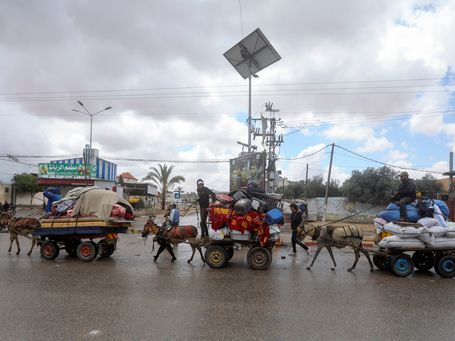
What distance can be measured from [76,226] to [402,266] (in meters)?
8.51

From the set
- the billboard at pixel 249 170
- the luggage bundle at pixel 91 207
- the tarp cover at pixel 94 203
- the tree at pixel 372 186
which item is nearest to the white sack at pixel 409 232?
the luggage bundle at pixel 91 207

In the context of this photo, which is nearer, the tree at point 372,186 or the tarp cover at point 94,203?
the tarp cover at point 94,203

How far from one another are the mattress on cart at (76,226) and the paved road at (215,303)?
99 cm

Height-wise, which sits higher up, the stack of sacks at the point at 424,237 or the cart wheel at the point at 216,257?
the stack of sacks at the point at 424,237

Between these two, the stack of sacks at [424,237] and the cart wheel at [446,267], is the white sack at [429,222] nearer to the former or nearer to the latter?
the stack of sacks at [424,237]

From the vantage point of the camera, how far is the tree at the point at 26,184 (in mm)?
47188

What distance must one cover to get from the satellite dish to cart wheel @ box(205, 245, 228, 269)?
14060 millimetres

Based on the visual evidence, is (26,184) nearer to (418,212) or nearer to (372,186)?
(372,186)

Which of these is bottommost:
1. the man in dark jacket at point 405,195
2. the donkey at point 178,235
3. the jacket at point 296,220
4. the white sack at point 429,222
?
the donkey at point 178,235

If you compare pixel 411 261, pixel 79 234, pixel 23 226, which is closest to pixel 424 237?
pixel 411 261

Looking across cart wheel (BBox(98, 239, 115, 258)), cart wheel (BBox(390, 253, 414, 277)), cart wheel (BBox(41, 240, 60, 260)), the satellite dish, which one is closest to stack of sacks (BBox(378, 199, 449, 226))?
cart wheel (BBox(390, 253, 414, 277))

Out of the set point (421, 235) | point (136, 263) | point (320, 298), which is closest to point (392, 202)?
point (421, 235)

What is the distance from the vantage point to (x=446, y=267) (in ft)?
30.5

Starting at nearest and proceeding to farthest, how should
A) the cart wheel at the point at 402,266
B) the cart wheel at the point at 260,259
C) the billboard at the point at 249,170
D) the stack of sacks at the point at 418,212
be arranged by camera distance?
the cart wheel at the point at 402,266
the stack of sacks at the point at 418,212
the cart wheel at the point at 260,259
the billboard at the point at 249,170
